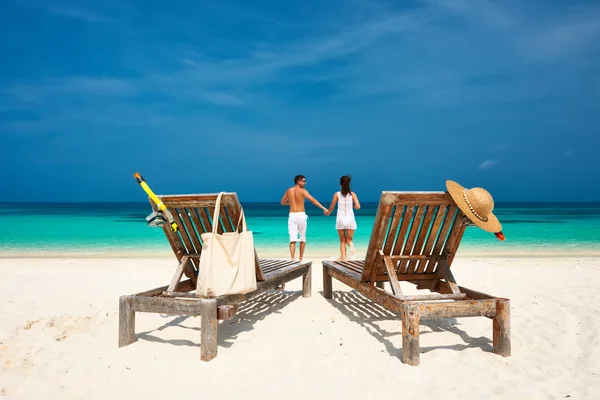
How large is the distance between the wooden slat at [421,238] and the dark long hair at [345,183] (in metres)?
3.56

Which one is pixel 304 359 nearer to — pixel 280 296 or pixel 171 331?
pixel 171 331

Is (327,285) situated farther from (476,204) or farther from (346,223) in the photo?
(476,204)

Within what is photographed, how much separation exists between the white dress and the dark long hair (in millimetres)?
83

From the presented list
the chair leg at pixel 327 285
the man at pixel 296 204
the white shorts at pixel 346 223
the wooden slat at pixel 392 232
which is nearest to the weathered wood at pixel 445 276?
the wooden slat at pixel 392 232

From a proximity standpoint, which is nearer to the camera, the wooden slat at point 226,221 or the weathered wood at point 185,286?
the wooden slat at point 226,221

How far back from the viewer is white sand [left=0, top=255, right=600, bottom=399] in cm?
299

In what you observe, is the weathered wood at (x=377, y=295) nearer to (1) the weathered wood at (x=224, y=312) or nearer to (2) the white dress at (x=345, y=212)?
(1) the weathered wood at (x=224, y=312)

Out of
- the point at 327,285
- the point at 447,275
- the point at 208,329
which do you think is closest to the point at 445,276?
the point at 447,275

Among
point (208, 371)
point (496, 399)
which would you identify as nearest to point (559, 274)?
point (496, 399)

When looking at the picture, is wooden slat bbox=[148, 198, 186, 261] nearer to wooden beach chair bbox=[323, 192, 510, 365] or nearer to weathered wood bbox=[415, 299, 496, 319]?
wooden beach chair bbox=[323, 192, 510, 365]

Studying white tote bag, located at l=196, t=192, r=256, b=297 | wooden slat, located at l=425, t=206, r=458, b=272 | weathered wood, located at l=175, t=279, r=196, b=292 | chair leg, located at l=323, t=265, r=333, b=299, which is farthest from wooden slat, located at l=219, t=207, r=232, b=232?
chair leg, located at l=323, t=265, r=333, b=299

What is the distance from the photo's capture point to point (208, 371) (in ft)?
10.8

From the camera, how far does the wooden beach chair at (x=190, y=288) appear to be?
3.52 metres

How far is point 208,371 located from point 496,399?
2.05 m
